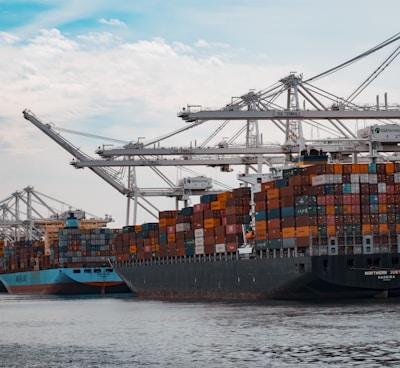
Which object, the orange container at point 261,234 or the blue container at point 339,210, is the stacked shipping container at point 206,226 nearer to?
the orange container at point 261,234

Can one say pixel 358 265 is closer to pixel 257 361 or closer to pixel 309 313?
pixel 309 313

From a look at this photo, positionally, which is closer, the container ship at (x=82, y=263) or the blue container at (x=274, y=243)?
the blue container at (x=274, y=243)

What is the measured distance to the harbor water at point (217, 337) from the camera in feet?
117

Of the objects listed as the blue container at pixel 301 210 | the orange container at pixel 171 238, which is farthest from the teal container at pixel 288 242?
the orange container at pixel 171 238

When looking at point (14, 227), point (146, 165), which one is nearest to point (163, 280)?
point (146, 165)

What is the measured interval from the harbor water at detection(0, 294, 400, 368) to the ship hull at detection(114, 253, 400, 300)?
2.10 m

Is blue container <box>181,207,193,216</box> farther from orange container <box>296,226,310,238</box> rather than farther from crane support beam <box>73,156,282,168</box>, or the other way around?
orange container <box>296,226,310,238</box>

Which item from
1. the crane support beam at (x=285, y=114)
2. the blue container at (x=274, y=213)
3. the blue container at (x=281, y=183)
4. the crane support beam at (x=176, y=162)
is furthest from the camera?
the crane support beam at (x=176, y=162)

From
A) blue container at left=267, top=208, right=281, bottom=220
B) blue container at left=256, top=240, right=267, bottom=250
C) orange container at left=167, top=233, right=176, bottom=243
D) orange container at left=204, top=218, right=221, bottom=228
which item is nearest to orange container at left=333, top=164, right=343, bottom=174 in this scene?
blue container at left=267, top=208, right=281, bottom=220

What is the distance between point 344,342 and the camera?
39000 millimetres

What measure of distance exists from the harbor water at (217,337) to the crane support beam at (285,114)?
12961 millimetres

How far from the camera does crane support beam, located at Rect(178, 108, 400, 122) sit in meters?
65.5

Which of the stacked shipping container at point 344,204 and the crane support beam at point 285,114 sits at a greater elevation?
the crane support beam at point 285,114

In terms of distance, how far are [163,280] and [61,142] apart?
14893mm
